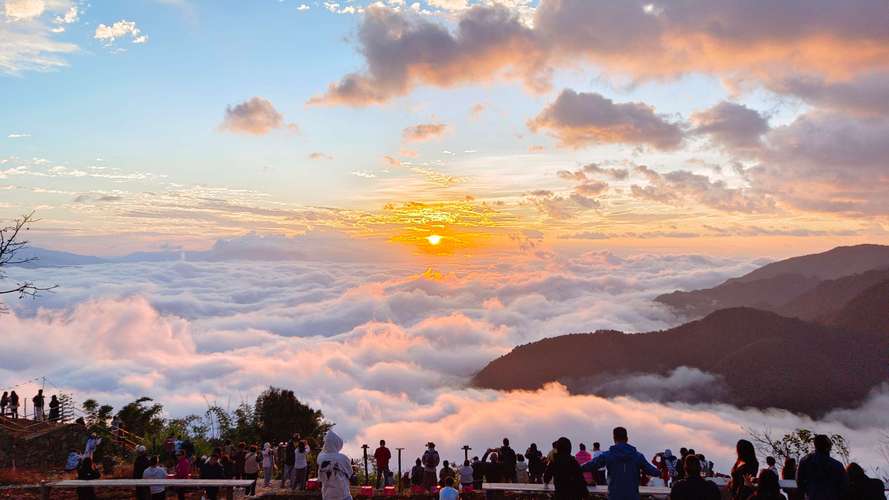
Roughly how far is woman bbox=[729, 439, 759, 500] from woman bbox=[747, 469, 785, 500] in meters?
0.39

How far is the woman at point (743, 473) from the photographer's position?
6975 mm

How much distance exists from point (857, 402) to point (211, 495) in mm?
207930

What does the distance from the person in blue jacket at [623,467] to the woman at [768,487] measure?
139cm

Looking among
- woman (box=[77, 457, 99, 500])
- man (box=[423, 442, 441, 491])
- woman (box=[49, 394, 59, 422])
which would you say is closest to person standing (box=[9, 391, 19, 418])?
woman (box=[49, 394, 59, 422])

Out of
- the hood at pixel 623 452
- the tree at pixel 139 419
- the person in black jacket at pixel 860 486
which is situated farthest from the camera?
the tree at pixel 139 419

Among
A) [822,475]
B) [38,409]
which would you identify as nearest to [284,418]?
[38,409]

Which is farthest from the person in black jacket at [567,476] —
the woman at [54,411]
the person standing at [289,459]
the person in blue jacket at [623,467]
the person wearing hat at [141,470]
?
the woman at [54,411]

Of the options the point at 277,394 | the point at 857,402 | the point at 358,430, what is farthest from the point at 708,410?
the point at 277,394

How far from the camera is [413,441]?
17938cm

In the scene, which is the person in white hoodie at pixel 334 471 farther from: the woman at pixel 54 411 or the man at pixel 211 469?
the woman at pixel 54 411

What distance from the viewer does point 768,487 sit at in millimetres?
6484

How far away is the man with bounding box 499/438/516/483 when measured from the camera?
15330 millimetres

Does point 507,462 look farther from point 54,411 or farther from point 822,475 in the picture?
point 54,411

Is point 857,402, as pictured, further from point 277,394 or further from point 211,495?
point 211,495
